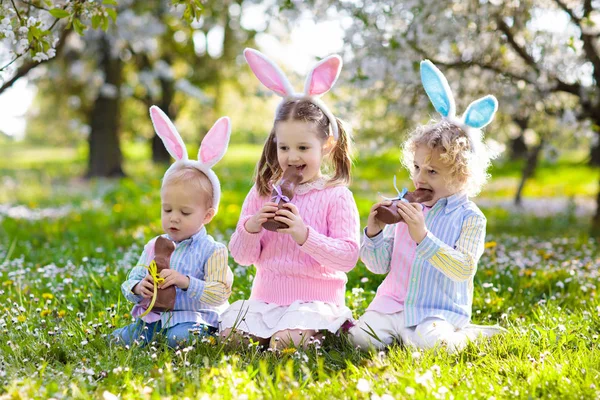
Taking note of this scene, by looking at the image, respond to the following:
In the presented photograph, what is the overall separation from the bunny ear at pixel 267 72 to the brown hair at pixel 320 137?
0.09 m

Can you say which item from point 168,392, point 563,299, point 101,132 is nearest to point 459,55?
point 563,299

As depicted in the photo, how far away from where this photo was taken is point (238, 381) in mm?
2684

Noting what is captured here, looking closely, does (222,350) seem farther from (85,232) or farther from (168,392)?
(85,232)

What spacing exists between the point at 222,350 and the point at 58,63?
12994 mm

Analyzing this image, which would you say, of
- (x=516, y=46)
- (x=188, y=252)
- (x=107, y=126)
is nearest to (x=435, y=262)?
(x=188, y=252)

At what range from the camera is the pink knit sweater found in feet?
11.8

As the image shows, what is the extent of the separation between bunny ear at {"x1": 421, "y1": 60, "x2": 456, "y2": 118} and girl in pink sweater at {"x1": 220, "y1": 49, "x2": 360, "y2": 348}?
0.46 m

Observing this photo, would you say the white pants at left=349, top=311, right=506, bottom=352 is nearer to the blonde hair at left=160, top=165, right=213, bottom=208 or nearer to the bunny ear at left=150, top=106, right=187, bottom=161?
the blonde hair at left=160, top=165, right=213, bottom=208

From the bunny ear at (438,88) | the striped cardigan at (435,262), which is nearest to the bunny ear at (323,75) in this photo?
the bunny ear at (438,88)

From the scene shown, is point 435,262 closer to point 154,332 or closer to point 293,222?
point 293,222

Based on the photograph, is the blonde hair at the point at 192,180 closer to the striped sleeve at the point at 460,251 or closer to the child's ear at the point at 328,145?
the child's ear at the point at 328,145

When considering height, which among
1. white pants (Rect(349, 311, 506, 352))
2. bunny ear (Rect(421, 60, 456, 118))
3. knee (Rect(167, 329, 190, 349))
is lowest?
knee (Rect(167, 329, 190, 349))

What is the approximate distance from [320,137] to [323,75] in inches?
12.7

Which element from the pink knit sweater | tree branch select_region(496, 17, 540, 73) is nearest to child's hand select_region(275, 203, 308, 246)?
the pink knit sweater
